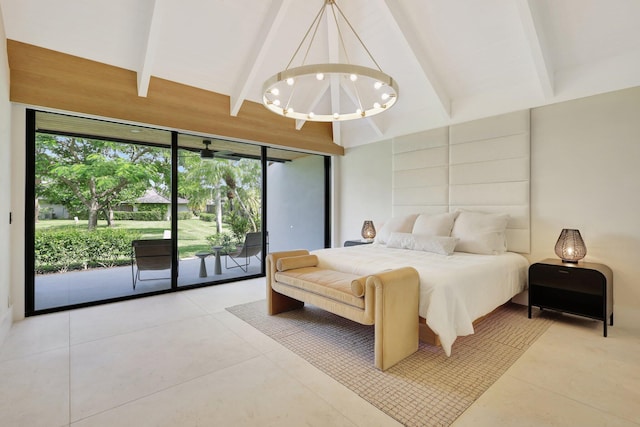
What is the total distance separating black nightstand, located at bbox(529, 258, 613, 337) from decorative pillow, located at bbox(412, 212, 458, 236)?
98 centimetres

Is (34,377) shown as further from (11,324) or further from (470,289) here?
(470,289)

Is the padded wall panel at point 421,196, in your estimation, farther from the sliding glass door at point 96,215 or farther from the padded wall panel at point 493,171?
the sliding glass door at point 96,215

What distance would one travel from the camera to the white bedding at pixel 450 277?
227cm

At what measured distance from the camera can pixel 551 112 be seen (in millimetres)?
3387

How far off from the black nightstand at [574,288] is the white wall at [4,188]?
508cm

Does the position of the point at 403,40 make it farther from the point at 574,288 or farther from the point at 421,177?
the point at 574,288

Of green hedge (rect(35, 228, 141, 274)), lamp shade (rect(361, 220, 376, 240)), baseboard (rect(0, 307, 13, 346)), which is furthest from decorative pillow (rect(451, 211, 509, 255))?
baseboard (rect(0, 307, 13, 346))

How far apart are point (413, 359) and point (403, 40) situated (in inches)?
130

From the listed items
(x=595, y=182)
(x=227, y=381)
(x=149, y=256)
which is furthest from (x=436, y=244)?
(x=149, y=256)

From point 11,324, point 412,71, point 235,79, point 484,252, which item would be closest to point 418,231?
point 484,252

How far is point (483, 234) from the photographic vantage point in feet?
11.4

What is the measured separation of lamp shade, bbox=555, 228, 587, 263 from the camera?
9.82 feet

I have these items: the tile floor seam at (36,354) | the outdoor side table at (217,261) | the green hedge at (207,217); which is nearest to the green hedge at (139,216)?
the green hedge at (207,217)

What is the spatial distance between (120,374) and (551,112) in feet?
15.9
